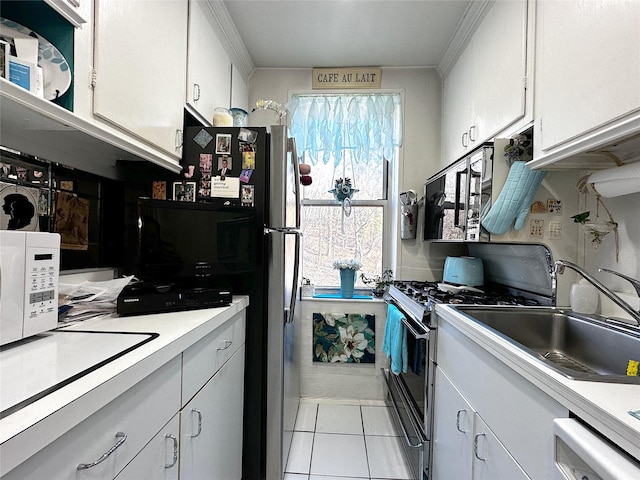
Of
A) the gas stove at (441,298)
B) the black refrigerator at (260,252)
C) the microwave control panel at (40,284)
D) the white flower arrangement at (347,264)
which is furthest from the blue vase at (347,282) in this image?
the microwave control panel at (40,284)

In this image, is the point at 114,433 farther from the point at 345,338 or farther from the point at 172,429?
the point at 345,338

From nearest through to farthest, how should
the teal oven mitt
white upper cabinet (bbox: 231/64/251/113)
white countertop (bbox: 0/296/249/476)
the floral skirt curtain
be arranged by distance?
white countertop (bbox: 0/296/249/476) → the teal oven mitt → white upper cabinet (bbox: 231/64/251/113) → the floral skirt curtain

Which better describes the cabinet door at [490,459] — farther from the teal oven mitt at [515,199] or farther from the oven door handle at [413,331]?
the teal oven mitt at [515,199]

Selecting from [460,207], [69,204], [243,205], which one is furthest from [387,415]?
[69,204]

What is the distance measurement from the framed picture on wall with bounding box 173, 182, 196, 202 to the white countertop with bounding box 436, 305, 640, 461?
5.04 ft

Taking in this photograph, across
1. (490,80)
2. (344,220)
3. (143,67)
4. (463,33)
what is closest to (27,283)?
(143,67)

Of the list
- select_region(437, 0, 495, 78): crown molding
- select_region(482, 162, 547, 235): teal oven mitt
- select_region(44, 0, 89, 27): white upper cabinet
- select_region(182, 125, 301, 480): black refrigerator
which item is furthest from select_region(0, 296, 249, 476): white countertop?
select_region(437, 0, 495, 78): crown molding

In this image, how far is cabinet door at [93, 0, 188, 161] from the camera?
3.58 feet

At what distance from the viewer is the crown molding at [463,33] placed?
1880 millimetres

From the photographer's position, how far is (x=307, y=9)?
6.61ft

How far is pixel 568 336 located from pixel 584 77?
1000 millimetres

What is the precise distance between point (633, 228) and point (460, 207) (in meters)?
0.73

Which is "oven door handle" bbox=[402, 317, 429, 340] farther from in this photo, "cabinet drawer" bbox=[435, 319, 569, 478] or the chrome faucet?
the chrome faucet

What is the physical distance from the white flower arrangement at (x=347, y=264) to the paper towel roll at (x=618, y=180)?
65.6 inches
